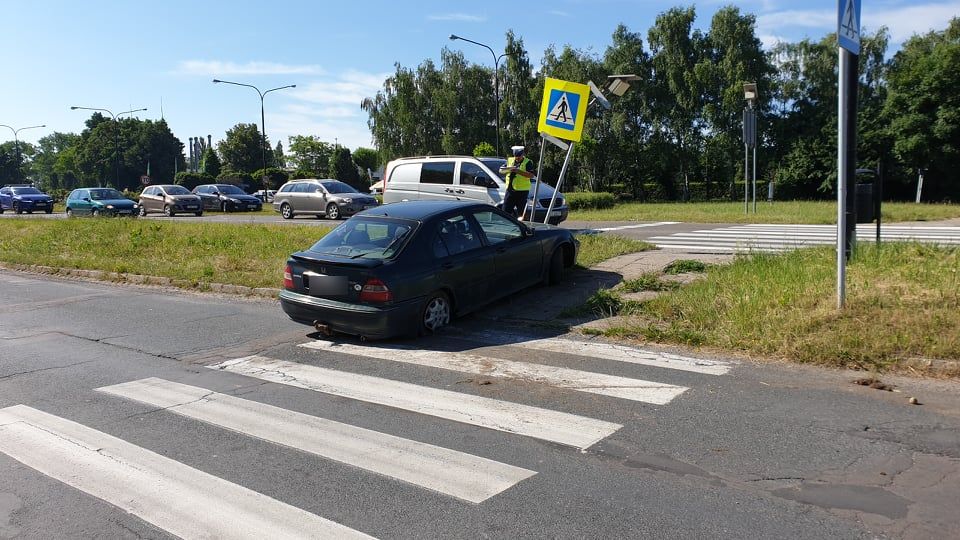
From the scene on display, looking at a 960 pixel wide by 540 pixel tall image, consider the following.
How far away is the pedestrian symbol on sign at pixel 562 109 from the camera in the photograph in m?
12.1

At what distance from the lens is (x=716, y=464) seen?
4.17 m

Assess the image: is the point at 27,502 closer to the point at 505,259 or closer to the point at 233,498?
the point at 233,498

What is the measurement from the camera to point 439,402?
559cm

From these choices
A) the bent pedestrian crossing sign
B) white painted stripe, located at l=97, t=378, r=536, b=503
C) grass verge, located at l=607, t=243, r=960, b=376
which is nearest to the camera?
white painted stripe, located at l=97, t=378, r=536, b=503

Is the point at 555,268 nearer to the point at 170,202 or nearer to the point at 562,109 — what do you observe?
the point at 562,109

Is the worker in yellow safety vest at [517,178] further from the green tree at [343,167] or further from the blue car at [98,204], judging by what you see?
the green tree at [343,167]

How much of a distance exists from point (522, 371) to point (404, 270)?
1857 millimetres

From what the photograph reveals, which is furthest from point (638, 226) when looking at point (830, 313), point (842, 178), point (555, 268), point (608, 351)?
point (608, 351)

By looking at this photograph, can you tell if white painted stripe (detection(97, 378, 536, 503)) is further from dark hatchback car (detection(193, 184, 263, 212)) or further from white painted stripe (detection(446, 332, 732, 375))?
dark hatchback car (detection(193, 184, 263, 212))

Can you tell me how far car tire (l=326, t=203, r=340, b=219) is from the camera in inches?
1065

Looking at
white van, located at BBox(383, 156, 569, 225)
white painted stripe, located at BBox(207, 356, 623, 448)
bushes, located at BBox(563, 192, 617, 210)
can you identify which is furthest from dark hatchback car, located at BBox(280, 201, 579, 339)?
bushes, located at BBox(563, 192, 617, 210)

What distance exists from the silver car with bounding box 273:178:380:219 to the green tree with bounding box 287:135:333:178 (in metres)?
49.2

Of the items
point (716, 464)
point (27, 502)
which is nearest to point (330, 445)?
point (27, 502)

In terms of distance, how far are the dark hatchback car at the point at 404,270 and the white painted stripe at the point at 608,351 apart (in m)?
0.64
